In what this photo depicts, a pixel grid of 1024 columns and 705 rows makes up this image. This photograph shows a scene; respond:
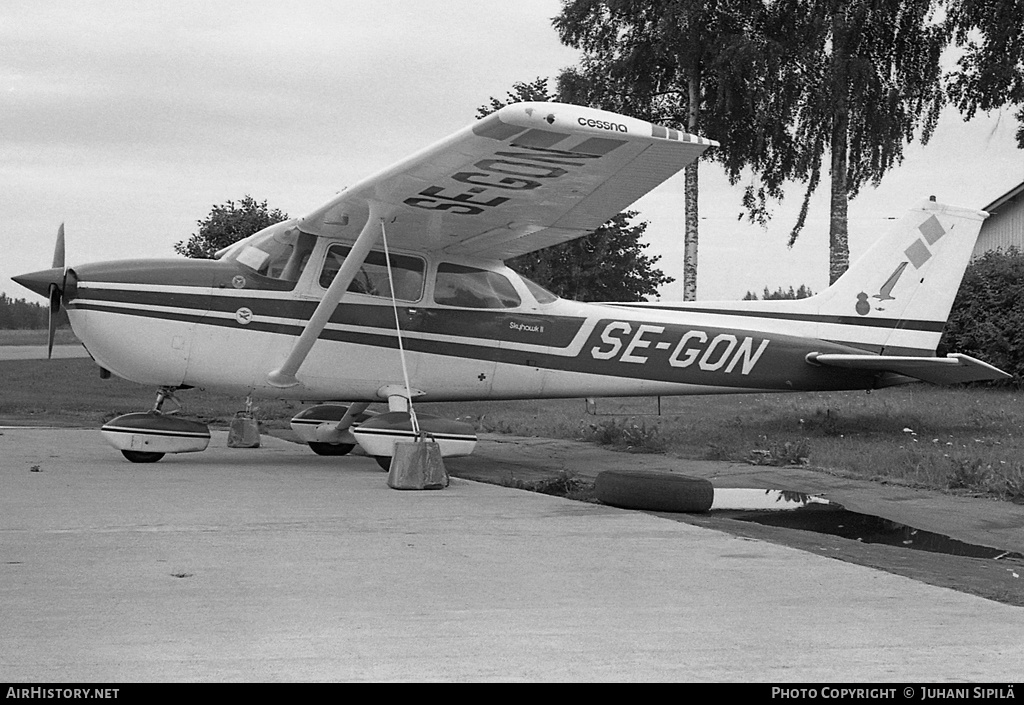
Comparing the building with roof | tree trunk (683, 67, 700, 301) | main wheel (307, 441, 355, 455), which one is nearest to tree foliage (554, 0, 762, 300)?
tree trunk (683, 67, 700, 301)

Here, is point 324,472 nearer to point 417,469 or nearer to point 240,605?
point 417,469

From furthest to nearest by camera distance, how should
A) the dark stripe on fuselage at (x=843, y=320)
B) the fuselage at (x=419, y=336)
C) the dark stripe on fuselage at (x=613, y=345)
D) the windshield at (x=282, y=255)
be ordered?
the dark stripe on fuselage at (x=843, y=320) < the windshield at (x=282, y=255) < the dark stripe on fuselage at (x=613, y=345) < the fuselage at (x=419, y=336)

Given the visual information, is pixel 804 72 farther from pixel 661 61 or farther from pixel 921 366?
pixel 921 366

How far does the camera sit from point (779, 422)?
13.1 m

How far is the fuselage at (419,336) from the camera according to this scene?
956cm

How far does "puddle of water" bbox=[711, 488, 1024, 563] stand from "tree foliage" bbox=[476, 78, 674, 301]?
23.0m

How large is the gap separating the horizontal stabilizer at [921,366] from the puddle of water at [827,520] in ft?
12.4

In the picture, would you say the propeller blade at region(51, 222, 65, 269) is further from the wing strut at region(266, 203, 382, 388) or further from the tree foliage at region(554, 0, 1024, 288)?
the tree foliage at region(554, 0, 1024, 288)

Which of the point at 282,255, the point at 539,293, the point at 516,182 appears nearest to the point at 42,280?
the point at 282,255

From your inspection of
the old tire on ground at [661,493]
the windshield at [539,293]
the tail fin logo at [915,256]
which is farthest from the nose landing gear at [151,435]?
the tail fin logo at [915,256]

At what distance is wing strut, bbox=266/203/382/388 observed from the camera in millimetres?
9273

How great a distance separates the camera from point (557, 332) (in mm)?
10820

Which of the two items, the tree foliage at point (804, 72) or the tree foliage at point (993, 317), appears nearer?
the tree foliage at point (993, 317)

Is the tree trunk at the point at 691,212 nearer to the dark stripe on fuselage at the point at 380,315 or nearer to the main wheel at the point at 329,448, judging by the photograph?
the dark stripe on fuselage at the point at 380,315
